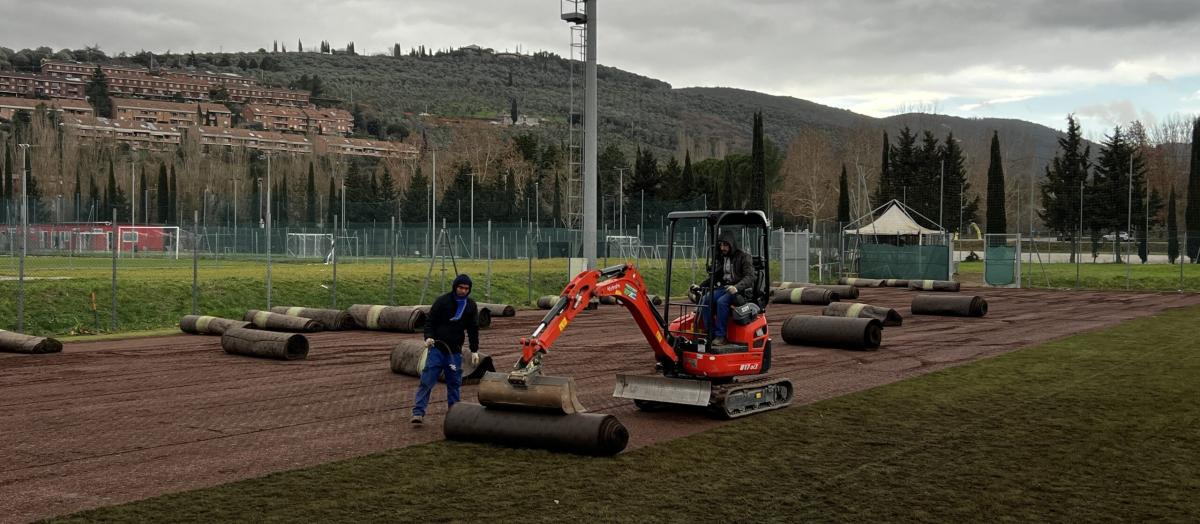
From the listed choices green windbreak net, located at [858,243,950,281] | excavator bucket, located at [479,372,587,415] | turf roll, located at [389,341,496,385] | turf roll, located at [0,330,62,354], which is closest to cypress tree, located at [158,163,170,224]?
green windbreak net, located at [858,243,950,281]

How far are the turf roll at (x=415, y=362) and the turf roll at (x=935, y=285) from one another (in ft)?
104

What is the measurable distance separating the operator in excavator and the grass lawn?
4.43 feet

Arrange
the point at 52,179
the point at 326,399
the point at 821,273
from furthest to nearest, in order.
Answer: the point at 52,179 → the point at 821,273 → the point at 326,399

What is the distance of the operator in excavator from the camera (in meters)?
14.0

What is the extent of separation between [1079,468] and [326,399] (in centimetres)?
994

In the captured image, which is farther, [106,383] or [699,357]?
[106,383]

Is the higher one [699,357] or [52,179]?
[52,179]

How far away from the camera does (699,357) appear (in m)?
13.9

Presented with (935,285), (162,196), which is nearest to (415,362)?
(935,285)

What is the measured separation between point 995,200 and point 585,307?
72.2 metres

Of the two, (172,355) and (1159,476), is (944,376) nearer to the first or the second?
(1159,476)

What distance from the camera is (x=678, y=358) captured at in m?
14.1

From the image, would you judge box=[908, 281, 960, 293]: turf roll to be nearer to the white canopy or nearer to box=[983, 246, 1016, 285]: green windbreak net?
box=[983, 246, 1016, 285]: green windbreak net

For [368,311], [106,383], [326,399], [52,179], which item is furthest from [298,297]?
[52,179]
